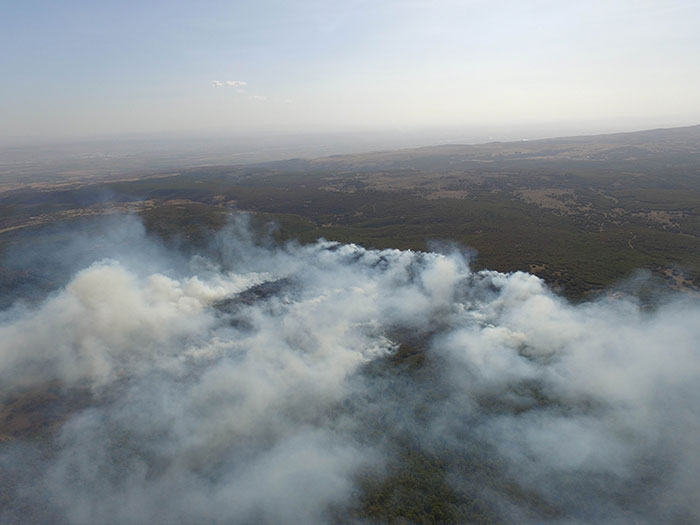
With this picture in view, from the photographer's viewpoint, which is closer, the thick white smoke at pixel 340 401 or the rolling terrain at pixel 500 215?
the thick white smoke at pixel 340 401

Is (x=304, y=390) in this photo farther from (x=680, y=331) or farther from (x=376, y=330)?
(x=680, y=331)

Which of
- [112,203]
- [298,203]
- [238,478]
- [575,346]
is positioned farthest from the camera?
[112,203]

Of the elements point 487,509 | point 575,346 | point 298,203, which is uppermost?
point 298,203

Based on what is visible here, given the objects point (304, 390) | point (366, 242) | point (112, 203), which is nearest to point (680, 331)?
point (304, 390)

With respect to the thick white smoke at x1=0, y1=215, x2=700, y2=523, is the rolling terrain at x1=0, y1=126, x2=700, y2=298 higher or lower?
higher

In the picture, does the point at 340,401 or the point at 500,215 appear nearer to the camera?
the point at 340,401

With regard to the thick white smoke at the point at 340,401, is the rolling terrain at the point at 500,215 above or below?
above

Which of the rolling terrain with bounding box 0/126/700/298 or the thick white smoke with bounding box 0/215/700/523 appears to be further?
the rolling terrain with bounding box 0/126/700/298

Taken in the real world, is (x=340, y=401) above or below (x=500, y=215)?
below
